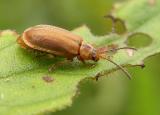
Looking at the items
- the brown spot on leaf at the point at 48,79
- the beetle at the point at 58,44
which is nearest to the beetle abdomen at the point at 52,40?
the beetle at the point at 58,44

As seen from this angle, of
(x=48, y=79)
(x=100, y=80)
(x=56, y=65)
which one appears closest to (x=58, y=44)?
(x=56, y=65)

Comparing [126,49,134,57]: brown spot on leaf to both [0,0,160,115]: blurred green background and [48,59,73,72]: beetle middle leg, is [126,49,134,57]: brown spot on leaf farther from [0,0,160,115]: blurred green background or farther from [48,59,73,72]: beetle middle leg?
[0,0,160,115]: blurred green background

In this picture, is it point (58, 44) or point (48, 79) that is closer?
point (48, 79)

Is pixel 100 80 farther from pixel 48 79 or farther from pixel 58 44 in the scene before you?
pixel 48 79

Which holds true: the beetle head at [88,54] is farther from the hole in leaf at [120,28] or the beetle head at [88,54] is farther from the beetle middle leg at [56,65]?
the hole in leaf at [120,28]

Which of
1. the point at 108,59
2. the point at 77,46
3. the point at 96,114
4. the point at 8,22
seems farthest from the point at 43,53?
the point at 8,22

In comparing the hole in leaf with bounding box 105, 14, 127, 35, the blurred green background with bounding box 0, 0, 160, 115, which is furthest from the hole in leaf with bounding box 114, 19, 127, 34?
the blurred green background with bounding box 0, 0, 160, 115
